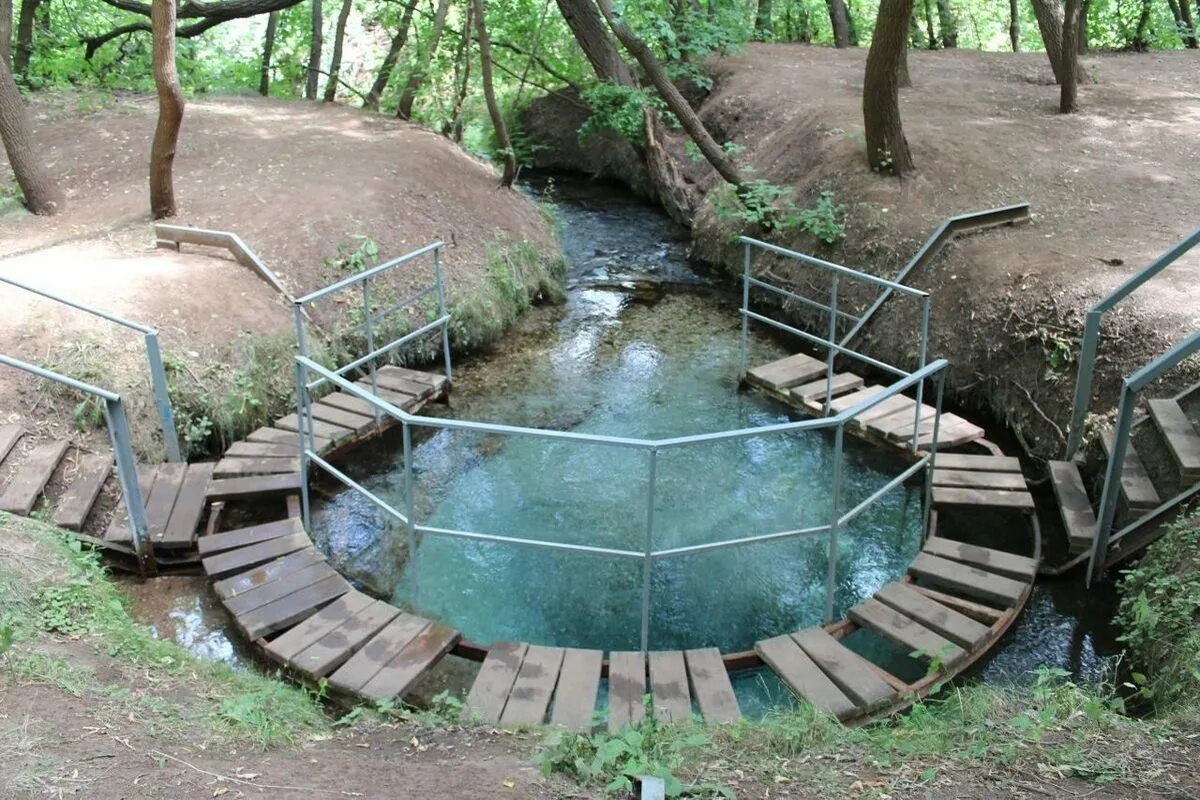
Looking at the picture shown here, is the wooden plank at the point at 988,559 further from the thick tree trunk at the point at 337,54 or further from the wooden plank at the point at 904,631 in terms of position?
the thick tree trunk at the point at 337,54

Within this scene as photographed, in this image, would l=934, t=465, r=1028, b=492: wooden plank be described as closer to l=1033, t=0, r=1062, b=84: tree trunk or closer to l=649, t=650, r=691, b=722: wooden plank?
l=649, t=650, r=691, b=722: wooden plank

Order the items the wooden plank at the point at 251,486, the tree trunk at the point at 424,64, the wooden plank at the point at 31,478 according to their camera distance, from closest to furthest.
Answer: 1. the wooden plank at the point at 31,478
2. the wooden plank at the point at 251,486
3. the tree trunk at the point at 424,64

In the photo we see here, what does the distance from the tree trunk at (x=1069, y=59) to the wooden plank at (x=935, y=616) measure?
9.90 m

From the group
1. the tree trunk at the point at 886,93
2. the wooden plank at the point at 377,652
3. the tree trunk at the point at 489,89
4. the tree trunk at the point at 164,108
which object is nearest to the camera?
the wooden plank at the point at 377,652

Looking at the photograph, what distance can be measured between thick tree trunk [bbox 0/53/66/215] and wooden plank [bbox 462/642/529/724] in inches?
361

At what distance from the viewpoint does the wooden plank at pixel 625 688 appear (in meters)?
4.93

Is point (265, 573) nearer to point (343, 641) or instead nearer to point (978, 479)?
point (343, 641)

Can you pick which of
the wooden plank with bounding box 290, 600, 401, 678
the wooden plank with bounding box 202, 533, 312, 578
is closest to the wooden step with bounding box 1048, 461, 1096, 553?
the wooden plank with bounding box 290, 600, 401, 678

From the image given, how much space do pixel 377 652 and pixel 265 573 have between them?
125 cm

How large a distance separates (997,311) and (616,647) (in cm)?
539

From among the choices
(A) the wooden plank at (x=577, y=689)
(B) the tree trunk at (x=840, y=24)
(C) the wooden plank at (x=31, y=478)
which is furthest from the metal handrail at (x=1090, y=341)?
(B) the tree trunk at (x=840, y=24)

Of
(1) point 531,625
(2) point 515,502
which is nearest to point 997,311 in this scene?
(2) point 515,502

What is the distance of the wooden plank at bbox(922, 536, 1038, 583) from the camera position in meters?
6.29

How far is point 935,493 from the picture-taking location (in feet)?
23.2
